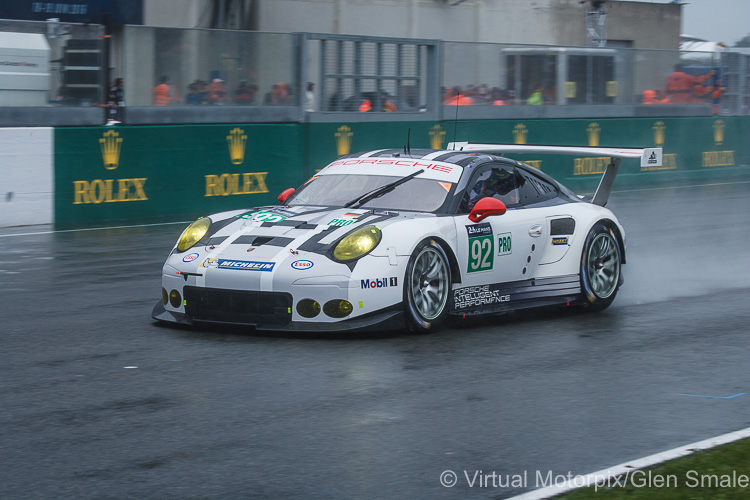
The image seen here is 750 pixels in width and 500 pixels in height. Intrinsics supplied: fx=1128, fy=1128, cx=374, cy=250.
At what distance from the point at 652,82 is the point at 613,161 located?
A: 15.3 metres

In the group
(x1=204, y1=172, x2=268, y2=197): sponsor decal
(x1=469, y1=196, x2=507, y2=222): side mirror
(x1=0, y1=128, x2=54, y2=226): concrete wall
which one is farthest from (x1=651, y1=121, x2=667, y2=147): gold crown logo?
(x1=469, y1=196, x2=507, y2=222): side mirror

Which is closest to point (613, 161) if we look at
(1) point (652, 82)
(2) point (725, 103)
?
(1) point (652, 82)

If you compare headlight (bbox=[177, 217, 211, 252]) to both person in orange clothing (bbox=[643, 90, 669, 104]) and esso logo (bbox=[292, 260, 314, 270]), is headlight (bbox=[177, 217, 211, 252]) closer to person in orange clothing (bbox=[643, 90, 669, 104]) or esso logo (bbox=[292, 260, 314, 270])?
esso logo (bbox=[292, 260, 314, 270])

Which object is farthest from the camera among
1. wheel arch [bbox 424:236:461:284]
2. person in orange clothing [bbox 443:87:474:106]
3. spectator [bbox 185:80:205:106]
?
person in orange clothing [bbox 443:87:474:106]

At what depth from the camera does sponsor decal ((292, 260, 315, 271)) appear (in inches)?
294

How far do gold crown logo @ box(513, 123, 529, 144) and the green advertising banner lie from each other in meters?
5.14

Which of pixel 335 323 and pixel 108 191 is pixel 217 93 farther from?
pixel 335 323

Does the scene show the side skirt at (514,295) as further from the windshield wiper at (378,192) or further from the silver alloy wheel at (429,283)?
the windshield wiper at (378,192)

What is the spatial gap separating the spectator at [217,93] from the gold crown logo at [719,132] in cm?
1248

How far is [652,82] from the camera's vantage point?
965 inches

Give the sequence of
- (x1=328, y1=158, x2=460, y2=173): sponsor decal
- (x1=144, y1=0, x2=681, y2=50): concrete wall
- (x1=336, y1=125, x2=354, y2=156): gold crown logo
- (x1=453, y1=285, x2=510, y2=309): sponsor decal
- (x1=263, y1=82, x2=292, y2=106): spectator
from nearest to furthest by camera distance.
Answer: (x1=453, y1=285, x2=510, y2=309): sponsor decal → (x1=328, y1=158, x2=460, y2=173): sponsor decal → (x1=263, y1=82, x2=292, y2=106): spectator → (x1=336, y1=125, x2=354, y2=156): gold crown logo → (x1=144, y1=0, x2=681, y2=50): concrete wall

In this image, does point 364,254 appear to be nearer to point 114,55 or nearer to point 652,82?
point 114,55

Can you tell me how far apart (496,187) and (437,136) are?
1186cm

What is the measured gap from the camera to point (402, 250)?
769 centimetres
